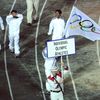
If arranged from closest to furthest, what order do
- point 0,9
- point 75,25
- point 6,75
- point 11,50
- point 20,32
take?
point 75,25 < point 6,75 < point 11,50 < point 20,32 < point 0,9

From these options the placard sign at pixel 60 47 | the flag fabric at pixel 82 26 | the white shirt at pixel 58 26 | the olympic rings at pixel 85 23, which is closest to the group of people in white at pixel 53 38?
the white shirt at pixel 58 26

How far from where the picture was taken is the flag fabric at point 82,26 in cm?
1750

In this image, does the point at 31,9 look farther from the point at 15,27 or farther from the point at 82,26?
the point at 82,26

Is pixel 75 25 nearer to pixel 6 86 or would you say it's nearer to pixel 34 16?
pixel 6 86

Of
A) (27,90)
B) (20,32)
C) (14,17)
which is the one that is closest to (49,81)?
(27,90)

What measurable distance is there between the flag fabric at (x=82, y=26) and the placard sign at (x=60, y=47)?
89cm

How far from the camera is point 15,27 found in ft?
66.8

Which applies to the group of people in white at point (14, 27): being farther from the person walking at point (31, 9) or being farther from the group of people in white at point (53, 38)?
the person walking at point (31, 9)

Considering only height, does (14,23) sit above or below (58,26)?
above

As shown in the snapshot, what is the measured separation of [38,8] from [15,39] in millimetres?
4596

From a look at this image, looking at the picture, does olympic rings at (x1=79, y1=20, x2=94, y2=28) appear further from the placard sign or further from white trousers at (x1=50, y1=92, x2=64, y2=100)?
white trousers at (x1=50, y1=92, x2=64, y2=100)

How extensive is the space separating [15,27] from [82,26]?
3544 mm

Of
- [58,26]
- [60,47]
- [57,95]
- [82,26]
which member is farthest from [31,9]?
[57,95]

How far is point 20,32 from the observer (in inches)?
884
